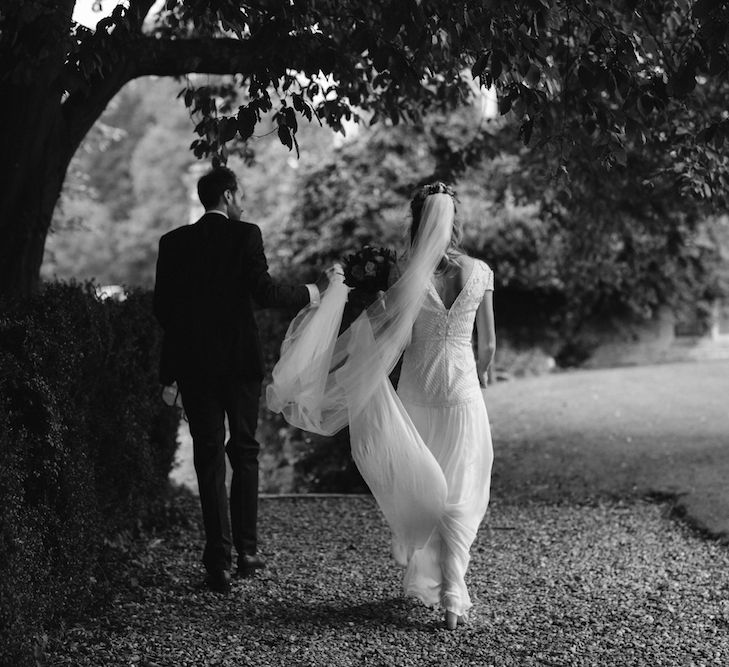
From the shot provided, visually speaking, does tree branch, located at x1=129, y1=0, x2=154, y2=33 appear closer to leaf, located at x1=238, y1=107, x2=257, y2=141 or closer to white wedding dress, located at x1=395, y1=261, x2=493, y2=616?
leaf, located at x1=238, y1=107, x2=257, y2=141

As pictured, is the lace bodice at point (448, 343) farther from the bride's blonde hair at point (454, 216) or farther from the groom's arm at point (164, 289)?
the groom's arm at point (164, 289)

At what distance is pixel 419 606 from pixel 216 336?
1875mm

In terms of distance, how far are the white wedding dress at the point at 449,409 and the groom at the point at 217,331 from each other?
814mm

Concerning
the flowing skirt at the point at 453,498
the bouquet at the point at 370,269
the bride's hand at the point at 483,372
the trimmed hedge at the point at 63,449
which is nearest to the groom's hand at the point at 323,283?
the bouquet at the point at 370,269

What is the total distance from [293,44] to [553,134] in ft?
4.64

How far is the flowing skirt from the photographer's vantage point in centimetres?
488

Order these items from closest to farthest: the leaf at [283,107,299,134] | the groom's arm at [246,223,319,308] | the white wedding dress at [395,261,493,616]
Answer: the leaf at [283,107,299,134] < the white wedding dress at [395,261,493,616] < the groom's arm at [246,223,319,308]

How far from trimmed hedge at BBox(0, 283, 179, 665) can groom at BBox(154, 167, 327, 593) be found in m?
0.54

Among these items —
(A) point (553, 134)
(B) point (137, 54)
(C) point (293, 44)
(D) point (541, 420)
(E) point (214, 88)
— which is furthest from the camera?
(D) point (541, 420)

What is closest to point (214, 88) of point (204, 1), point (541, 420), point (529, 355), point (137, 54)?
point (137, 54)

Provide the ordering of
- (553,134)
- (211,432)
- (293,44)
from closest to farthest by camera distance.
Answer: (293,44), (553,134), (211,432)

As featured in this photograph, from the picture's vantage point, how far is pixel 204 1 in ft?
14.1

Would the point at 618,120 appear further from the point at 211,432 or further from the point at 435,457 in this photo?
the point at 211,432

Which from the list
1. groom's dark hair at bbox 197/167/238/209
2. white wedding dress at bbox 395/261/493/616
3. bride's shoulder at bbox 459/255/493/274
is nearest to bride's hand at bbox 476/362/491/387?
white wedding dress at bbox 395/261/493/616
